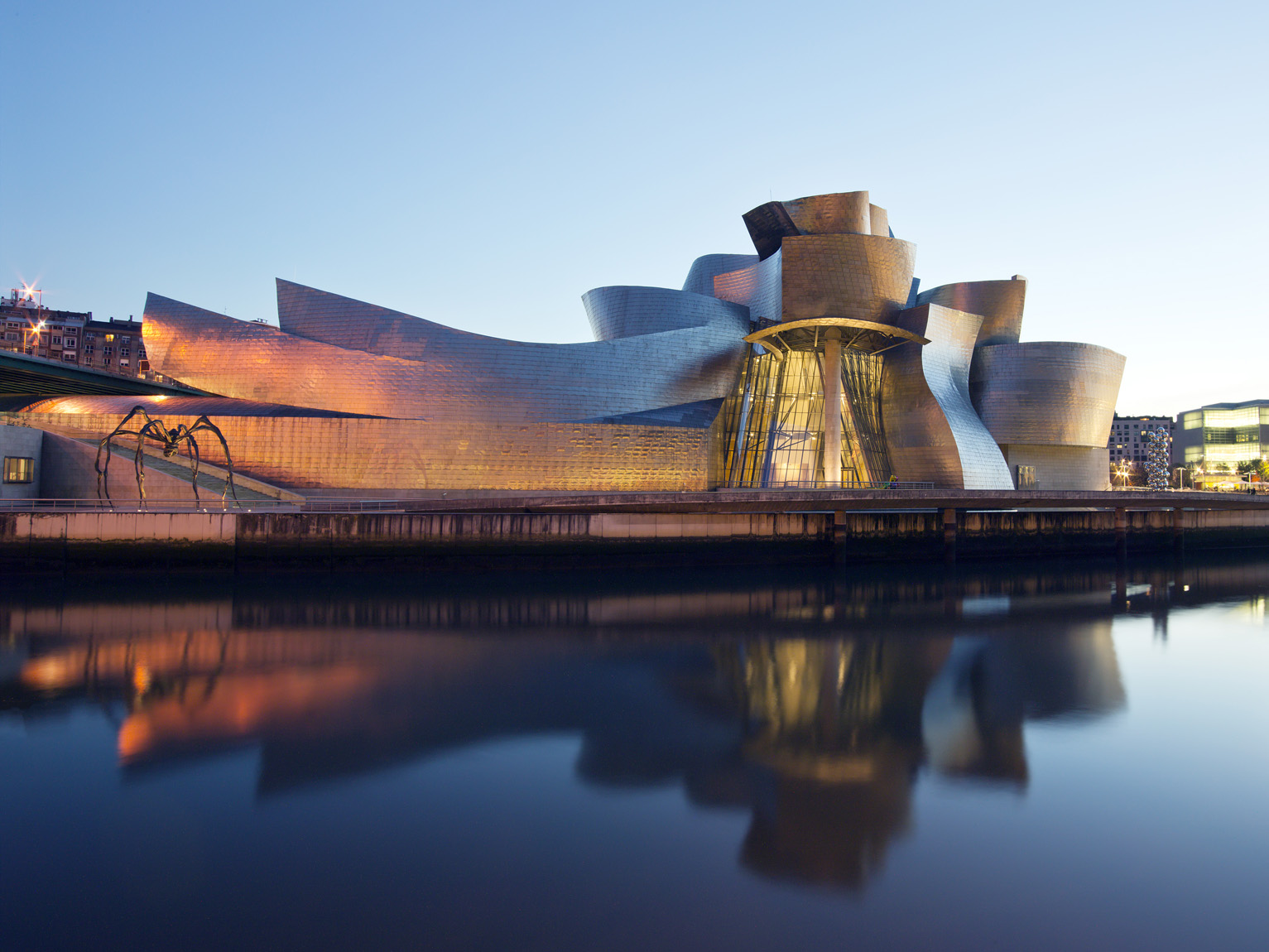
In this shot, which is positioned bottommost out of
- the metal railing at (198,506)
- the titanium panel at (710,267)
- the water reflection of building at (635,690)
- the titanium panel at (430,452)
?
the water reflection of building at (635,690)

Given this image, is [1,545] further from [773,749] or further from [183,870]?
[773,749]

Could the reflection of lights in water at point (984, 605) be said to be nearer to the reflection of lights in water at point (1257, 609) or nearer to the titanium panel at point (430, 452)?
the reflection of lights in water at point (1257, 609)

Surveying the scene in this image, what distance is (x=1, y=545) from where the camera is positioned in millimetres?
14953

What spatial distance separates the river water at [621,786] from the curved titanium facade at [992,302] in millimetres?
21111

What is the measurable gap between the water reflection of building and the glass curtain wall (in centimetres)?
1228

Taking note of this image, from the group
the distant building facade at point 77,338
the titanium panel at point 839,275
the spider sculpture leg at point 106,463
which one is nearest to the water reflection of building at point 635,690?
the spider sculpture leg at point 106,463

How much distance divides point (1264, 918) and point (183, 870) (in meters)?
6.33

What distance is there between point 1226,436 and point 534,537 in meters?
78.6

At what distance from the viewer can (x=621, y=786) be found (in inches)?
222

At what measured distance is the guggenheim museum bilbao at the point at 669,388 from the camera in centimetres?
2217

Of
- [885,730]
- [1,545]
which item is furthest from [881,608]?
[1,545]

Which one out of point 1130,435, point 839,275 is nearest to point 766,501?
point 839,275

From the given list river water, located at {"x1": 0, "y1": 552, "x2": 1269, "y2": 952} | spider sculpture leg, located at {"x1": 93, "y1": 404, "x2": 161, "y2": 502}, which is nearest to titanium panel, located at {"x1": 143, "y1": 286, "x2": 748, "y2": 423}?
spider sculpture leg, located at {"x1": 93, "y1": 404, "x2": 161, "y2": 502}

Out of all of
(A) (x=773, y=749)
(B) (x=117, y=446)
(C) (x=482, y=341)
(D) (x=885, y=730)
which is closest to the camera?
(A) (x=773, y=749)
